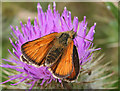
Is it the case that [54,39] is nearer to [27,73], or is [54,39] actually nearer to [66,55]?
[66,55]

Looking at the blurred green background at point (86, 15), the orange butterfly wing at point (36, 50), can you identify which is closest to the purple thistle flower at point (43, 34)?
the orange butterfly wing at point (36, 50)

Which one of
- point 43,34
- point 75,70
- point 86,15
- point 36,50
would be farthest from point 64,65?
point 86,15

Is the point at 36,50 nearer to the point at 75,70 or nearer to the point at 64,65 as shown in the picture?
the point at 64,65

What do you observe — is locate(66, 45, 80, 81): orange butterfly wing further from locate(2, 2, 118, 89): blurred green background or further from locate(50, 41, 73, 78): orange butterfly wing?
locate(2, 2, 118, 89): blurred green background

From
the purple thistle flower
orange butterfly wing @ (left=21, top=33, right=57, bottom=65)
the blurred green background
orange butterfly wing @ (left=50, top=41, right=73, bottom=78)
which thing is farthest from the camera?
the blurred green background

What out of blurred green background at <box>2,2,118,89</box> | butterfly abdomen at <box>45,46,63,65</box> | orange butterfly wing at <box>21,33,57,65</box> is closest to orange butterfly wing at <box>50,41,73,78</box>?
butterfly abdomen at <box>45,46,63,65</box>

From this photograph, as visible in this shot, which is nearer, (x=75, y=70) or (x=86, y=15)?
(x=75, y=70)

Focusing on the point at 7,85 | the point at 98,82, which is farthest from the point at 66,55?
the point at 7,85
